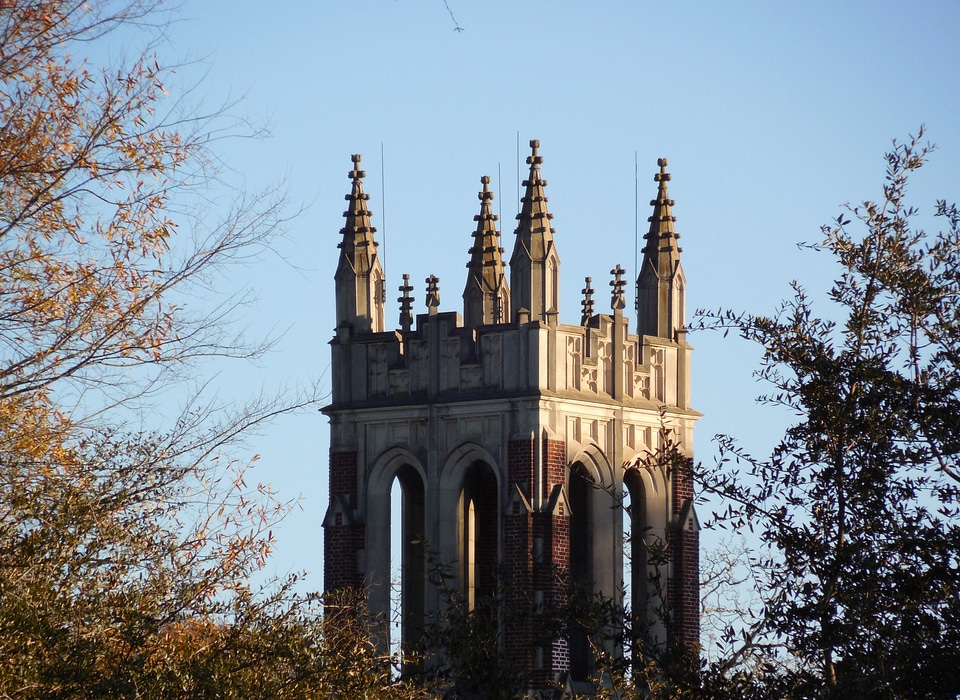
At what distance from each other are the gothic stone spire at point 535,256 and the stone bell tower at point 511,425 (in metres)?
0.04

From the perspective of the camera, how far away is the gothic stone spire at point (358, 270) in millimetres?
47344

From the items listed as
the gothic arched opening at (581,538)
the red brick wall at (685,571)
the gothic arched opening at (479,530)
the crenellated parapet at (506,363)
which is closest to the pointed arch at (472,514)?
the gothic arched opening at (479,530)

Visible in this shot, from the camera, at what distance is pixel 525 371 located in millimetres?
45438

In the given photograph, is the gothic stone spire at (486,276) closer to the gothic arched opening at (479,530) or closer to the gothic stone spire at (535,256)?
the gothic stone spire at (535,256)

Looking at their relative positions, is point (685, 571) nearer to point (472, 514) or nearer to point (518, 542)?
point (518, 542)

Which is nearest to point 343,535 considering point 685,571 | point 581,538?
point 581,538

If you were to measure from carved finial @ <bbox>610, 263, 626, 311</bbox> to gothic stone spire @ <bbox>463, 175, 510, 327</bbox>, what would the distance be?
2216mm

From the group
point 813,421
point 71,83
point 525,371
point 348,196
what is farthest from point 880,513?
point 348,196

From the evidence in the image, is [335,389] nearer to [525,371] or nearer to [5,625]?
[525,371]

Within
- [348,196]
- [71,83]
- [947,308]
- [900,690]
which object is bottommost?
[900,690]

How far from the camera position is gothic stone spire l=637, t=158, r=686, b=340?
47.6 m

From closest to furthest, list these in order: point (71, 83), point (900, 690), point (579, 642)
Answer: point (900, 690) < point (71, 83) < point (579, 642)

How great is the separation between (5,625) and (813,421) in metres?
6.70

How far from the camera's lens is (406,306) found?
156 ft
